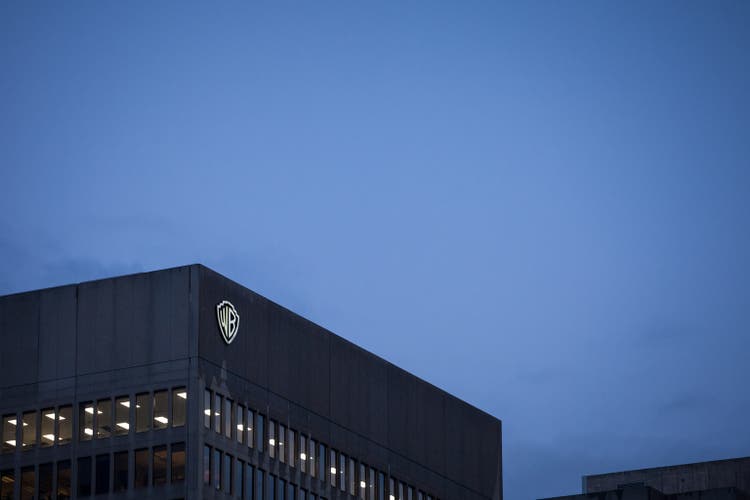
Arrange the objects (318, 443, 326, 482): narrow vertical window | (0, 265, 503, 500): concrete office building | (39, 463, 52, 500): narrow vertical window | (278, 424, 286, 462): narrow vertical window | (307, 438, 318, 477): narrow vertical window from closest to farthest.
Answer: (0, 265, 503, 500): concrete office building → (39, 463, 52, 500): narrow vertical window → (278, 424, 286, 462): narrow vertical window → (307, 438, 318, 477): narrow vertical window → (318, 443, 326, 482): narrow vertical window

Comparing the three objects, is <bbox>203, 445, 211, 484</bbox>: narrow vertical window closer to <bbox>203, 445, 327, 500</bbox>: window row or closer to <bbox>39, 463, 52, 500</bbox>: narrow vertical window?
<bbox>203, 445, 327, 500</bbox>: window row

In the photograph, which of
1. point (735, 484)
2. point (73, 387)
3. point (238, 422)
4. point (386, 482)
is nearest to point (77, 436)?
A: point (73, 387)

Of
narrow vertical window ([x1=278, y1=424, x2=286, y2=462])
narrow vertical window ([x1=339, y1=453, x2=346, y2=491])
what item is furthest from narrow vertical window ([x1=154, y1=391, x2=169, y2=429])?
narrow vertical window ([x1=339, y1=453, x2=346, y2=491])

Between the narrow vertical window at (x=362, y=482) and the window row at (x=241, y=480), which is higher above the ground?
the narrow vertical window at (x=362, y=482)

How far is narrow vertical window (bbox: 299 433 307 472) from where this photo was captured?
137750mm

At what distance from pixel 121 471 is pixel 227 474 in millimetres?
7729

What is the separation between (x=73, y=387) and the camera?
12912 cm

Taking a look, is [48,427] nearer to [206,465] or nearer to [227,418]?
[206,465]

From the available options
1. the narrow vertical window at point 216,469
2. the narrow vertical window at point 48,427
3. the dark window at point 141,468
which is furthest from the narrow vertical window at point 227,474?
the narrow vertical window at point 48,427

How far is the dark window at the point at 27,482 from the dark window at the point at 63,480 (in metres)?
2.43

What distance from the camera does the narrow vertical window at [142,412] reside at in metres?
126

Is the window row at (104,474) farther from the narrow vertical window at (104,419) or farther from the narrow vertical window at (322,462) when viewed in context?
the narrow vertical window at (322,462)

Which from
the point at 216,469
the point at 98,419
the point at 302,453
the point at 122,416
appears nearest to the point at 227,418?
the point at 216,469

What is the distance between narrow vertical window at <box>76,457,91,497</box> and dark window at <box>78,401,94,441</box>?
1.68m
